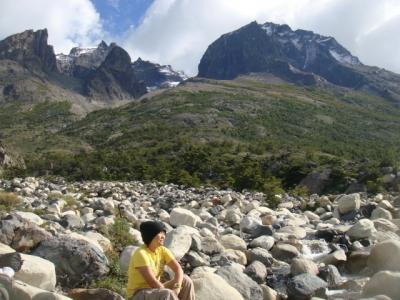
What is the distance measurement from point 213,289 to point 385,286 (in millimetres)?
3720

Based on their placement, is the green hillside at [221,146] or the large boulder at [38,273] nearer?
the large boulder at [38,273]

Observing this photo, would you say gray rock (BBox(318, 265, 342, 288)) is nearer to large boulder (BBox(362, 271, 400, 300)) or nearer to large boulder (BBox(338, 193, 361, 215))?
large boulder (BBox(362, 271, 400, 300))

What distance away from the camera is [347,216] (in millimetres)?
24859

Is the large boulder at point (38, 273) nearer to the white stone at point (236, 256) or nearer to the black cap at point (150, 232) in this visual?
the black cap at point (150, 232)

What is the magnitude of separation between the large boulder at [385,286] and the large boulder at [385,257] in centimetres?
187

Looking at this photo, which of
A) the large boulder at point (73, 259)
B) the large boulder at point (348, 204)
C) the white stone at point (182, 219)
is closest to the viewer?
the large boulder at point (73, 259)

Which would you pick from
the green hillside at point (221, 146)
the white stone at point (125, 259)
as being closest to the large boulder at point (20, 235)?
the white stone at point (125, 259)

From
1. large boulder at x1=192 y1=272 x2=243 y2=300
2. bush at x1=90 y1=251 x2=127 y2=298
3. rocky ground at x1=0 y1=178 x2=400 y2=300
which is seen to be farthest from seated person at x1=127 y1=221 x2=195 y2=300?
bush at x1=90 y1=251 x2=127 y2=298

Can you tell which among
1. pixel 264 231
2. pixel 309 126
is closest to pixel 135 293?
pixel 264 231

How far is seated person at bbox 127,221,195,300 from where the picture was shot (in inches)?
344

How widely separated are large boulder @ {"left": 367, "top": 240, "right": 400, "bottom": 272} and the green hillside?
26.7m

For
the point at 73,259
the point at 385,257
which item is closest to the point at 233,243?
the point at 385,257

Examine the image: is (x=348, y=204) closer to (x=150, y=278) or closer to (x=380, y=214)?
(x=380, y=214)

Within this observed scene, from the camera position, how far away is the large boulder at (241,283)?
11755 millimetres
